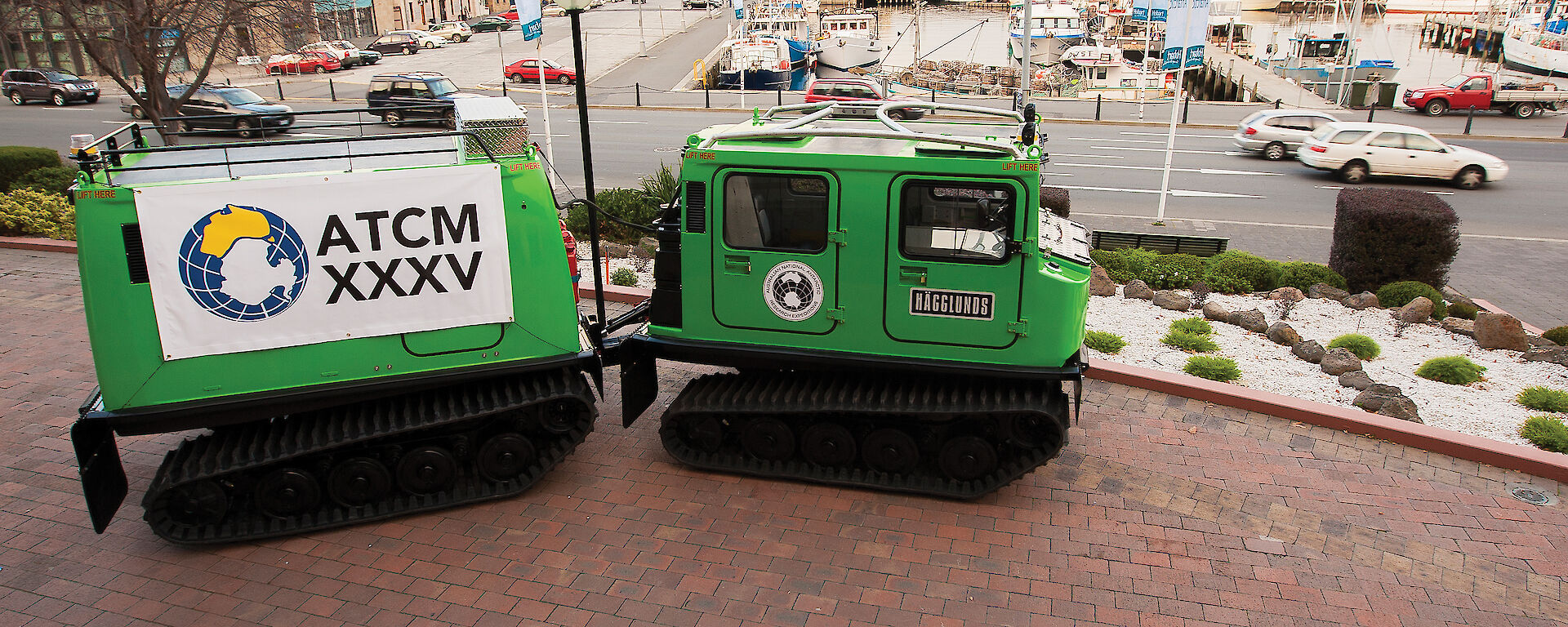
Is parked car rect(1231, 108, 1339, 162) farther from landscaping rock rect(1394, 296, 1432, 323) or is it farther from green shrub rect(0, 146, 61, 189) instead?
green shrub rect(0, 146, 61, 189)

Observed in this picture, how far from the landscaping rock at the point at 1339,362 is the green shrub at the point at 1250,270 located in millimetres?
2830

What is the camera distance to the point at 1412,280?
12.1 m

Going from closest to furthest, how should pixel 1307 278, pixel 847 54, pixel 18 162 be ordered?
pixel 1307 278
pixel 18 162
pixel 847 54

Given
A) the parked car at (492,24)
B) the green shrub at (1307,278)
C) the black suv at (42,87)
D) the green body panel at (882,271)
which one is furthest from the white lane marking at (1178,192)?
the parked car at (492,24)

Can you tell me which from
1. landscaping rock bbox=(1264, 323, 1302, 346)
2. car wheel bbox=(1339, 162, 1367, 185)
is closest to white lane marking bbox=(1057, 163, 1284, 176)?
car wheel bbox=(1339, 162, 1367, 185)

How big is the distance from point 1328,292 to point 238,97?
1213 inches

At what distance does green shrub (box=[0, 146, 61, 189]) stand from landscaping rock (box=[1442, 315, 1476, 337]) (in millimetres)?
22150

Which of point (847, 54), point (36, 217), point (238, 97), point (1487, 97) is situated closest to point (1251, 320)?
point (36, 217)

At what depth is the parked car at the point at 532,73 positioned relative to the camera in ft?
141

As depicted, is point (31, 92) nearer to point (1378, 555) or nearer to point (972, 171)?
point (972, 171)

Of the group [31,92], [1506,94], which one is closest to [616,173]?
[31,92]

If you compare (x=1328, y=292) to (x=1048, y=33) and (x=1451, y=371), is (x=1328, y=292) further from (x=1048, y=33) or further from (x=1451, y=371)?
(x=1048, y=33)

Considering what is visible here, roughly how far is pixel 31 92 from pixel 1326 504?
145ft

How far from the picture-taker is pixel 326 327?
6.75m
